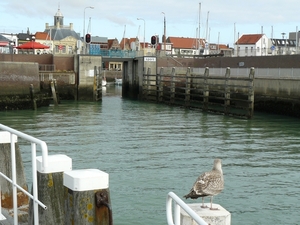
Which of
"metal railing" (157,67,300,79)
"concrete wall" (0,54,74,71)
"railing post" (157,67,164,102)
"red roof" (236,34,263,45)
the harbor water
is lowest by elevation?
the harbor water

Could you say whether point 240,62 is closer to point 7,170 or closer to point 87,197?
point 7,170

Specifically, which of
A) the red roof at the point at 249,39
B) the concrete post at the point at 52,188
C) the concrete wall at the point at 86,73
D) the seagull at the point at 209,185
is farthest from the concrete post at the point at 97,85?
the red roof at the point at 249,39

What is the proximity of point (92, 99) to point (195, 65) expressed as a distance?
1549cm

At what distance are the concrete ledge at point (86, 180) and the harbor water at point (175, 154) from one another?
576cm

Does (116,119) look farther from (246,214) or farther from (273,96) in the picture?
(246,214)

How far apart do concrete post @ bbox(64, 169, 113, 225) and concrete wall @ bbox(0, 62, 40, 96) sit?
3198cm

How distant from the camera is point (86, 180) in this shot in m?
4.52

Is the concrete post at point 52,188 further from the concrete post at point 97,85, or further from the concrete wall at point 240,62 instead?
the concrete post at point 97,85

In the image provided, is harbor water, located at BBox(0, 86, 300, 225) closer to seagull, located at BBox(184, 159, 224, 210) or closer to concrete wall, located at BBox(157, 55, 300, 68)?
seagull, located at BBox(184, 159, 224, 210)

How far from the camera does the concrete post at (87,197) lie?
453cm

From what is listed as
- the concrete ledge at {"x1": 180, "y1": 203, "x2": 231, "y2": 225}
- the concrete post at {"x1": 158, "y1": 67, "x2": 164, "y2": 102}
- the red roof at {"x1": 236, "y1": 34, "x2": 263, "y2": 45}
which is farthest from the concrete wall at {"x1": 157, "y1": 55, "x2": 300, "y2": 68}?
the red roof at {"x1": 236, "y1": 34, "x2": 263, "y2": 45}

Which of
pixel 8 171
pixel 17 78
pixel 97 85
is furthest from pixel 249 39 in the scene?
pixel 8 171

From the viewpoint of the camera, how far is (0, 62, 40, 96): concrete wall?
3538cm

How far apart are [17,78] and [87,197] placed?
108 feet
